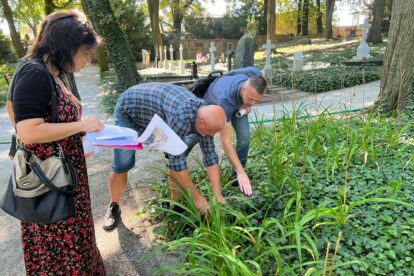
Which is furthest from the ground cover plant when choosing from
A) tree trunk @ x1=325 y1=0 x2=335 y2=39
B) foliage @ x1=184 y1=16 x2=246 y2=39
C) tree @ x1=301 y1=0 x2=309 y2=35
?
tree @ x1=301 y1=0 x2=309 y2=35

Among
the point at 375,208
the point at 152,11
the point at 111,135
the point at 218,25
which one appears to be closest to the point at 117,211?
the point at 111,135

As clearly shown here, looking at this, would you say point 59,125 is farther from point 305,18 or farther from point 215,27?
point 305,18

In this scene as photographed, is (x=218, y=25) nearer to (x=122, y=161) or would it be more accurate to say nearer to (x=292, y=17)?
(x=292, y=17)

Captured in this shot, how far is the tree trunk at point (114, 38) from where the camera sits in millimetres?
9237

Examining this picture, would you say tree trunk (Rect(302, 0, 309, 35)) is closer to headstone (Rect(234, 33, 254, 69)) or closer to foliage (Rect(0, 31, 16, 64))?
foliage (Rect(0, 31, 16, 64))

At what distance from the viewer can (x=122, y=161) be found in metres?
2.81

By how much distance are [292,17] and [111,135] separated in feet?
122

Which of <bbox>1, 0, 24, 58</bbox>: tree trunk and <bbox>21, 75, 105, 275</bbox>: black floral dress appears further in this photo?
<bbox>1, 0, 24, 58</bbox>: tree trunk

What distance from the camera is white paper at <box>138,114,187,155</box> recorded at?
2.13 meters

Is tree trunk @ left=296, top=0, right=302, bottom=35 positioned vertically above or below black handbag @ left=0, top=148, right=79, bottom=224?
above

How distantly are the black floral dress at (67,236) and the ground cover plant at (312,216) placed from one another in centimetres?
49

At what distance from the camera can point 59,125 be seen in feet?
5.46

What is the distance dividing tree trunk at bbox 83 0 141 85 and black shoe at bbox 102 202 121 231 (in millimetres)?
7304

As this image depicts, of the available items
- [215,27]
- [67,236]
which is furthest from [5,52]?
[67,236]
